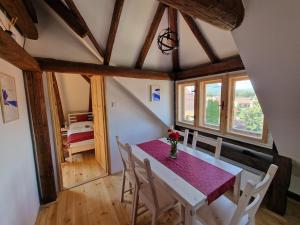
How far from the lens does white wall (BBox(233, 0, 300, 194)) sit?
0.90 metres

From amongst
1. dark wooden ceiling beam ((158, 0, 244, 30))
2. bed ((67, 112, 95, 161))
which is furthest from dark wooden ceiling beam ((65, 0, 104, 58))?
bed ((67, 112, 95, 161))

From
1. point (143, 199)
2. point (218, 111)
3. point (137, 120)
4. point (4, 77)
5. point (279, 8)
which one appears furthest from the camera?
point (137, 120)

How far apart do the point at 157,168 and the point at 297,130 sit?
54.9 inches

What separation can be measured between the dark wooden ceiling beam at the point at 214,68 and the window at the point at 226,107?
11 centimetres

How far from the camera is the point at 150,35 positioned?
2.39 meters

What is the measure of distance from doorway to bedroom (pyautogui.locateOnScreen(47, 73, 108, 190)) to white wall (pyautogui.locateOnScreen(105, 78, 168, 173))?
129 mm

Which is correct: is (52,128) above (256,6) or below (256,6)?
below

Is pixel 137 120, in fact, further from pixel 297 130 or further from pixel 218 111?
pixel 297 130

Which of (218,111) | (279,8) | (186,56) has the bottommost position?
(218,111)

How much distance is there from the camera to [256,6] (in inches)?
37.0

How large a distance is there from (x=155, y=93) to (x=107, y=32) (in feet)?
4.80

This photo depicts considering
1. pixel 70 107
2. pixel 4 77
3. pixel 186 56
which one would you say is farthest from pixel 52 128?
pixel 70 107

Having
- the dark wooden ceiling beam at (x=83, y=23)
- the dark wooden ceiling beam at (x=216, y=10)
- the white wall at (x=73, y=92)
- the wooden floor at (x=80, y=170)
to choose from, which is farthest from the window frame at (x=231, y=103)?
the white wall at (x=73, y=92)

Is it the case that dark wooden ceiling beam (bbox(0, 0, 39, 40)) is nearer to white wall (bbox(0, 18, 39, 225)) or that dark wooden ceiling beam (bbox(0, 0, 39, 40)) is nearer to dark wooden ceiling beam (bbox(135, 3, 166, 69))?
white wall (bbox(0, 18, 39, 225))
